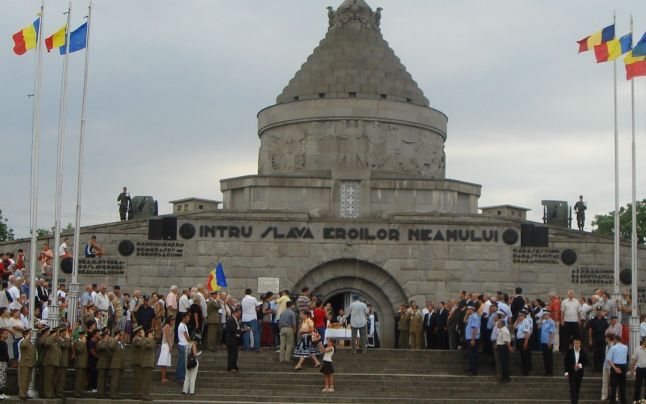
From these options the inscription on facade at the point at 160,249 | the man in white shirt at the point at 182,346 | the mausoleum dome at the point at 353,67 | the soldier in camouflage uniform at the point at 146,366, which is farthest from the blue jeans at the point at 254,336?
the mausoleum dome at the point at 353,67

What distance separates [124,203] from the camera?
41312 mm

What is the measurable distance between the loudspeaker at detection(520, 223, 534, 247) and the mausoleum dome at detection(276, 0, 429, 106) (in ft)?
29.8

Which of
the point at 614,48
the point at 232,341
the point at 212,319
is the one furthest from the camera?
the point at 614,48

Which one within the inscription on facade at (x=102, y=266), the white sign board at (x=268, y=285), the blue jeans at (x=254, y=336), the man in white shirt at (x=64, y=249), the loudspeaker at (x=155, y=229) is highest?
the loudspeaker at (x=155, y=229)

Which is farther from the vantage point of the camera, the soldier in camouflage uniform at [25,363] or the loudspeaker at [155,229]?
the loudspeaker at [155,229]

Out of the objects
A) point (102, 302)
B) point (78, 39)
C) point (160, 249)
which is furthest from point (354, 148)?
point (102, 302)

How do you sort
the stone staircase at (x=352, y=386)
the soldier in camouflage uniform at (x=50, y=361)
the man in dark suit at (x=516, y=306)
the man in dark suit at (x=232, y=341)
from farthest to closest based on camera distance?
1. the man in dark suit at (x=516, y=306)
2. the man in dark suit at (x=232, y=341)
3. the stone staircase at (x=352, y=386)
4. the soldier in camouflage uniform at (x=50, y=361)

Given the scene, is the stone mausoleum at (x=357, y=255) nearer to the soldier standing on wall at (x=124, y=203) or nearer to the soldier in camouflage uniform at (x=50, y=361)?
the soldier standing on wall at (x=124, y=203)

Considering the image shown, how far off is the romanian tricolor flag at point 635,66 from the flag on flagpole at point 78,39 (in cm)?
1302

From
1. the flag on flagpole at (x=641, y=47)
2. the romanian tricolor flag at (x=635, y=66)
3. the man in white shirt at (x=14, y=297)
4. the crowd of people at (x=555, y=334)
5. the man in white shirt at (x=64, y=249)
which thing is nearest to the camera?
the crowd of people at (x=555, y=334)

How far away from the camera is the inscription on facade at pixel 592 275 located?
35719mm

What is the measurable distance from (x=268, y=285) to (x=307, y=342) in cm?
980

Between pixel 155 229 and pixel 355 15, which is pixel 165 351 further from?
pixel 355 15

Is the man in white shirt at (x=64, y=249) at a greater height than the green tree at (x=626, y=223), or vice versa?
the green tree at (x=626, y=223)
